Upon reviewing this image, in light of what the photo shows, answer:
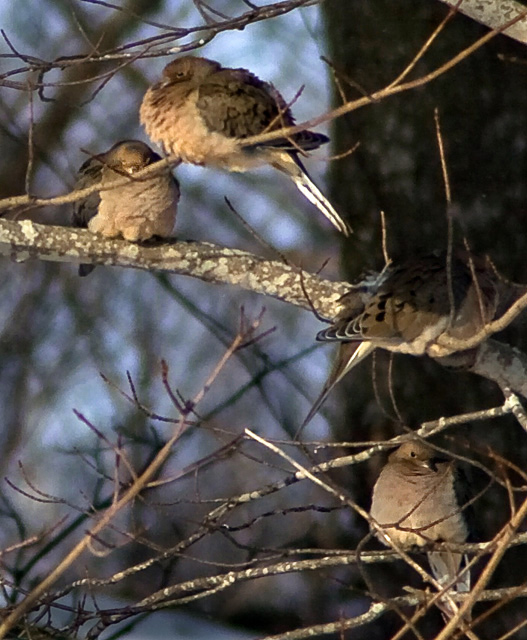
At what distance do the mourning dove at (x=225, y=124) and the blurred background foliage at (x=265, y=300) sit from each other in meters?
0.68

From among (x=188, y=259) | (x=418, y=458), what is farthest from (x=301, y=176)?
(x=418, y=458)

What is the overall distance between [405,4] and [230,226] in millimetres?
1842

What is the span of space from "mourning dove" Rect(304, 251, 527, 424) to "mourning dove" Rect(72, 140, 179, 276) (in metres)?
0.66

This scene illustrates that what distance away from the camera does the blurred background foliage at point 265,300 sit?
364cm

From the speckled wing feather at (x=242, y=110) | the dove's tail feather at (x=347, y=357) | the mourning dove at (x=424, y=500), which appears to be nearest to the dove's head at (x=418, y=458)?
the mourning dove at (x=424, y=500)

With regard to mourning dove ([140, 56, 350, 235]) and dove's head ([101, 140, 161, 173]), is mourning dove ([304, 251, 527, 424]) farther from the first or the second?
dove's head ([101, 140, 161, 173])

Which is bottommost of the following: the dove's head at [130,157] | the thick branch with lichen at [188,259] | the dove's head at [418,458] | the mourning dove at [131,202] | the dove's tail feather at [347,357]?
the dove's head at [418,458]

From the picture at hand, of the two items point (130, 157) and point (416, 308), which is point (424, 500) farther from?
point (130, 157)

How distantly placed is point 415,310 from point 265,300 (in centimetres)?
260

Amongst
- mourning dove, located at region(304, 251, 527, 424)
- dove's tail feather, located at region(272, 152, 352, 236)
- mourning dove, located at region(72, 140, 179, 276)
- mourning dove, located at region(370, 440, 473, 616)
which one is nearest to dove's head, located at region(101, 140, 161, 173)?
mourning dove, located at region(72, 140, 179, 276)

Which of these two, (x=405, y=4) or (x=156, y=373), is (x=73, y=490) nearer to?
(x=156, y=373)

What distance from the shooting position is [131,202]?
9.85 feet

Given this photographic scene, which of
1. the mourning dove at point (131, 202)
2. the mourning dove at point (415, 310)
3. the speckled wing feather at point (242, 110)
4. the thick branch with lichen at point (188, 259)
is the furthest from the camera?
the speckled wing feather at point (242, 110)

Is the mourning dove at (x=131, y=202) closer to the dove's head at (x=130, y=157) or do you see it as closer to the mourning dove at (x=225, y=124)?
the dove's head at (x=130, y=157)
